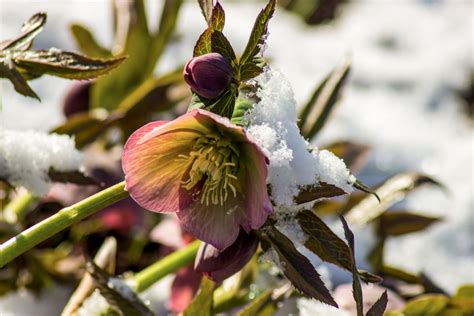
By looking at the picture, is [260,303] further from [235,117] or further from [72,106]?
[72,106]

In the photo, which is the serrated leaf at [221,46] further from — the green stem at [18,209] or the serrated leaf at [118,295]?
the green stem at [18,209]

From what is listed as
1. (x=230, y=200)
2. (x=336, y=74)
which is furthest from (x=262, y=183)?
(x=336, y=74)

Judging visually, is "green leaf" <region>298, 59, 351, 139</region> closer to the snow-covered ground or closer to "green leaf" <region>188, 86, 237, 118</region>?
the snow-covered ground

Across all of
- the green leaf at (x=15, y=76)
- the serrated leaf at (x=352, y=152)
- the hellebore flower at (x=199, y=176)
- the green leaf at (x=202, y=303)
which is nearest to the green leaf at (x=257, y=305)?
the green leaf at (x=202, y=303)

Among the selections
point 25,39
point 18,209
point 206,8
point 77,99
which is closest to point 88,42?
point 77,99

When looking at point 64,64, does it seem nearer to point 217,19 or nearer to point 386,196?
point 217,19
